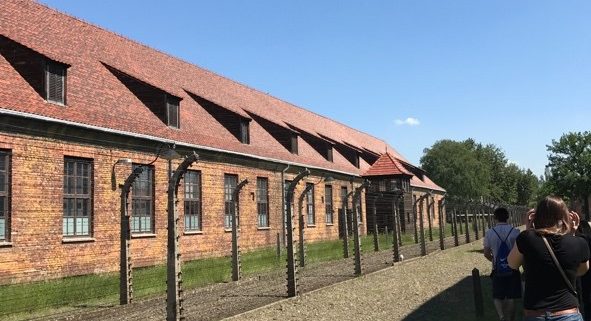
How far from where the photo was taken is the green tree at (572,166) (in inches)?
1987

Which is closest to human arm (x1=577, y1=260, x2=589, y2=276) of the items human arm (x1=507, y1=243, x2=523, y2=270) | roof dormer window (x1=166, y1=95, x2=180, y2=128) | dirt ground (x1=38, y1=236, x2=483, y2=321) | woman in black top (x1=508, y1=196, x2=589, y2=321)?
woman in black top (x1=508, y1=196, x2=589, y2=321)

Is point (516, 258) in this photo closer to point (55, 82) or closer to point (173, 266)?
point (173, 266)

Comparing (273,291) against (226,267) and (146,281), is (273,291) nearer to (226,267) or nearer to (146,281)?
(146,281)

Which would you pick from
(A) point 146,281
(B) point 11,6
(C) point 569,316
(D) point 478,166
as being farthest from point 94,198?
(D) point 478,166

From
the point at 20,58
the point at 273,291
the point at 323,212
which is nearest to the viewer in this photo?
the point at 273,291

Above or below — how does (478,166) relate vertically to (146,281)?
above

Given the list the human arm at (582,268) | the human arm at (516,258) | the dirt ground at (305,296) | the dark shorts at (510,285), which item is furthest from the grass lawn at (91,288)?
the human arm at (582,268)

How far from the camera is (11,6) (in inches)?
701

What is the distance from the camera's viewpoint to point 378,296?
11367 millimetres

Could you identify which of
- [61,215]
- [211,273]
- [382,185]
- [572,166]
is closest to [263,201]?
[211,273]

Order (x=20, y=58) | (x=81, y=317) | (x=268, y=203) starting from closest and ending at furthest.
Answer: (x=81, y=317)
(x=20, y=58)
(x=268, y=203)

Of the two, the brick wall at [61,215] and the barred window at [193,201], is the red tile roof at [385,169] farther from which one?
the barred window at [193,201]

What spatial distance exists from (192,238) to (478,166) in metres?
62.2

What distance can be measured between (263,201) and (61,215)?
12369mm
